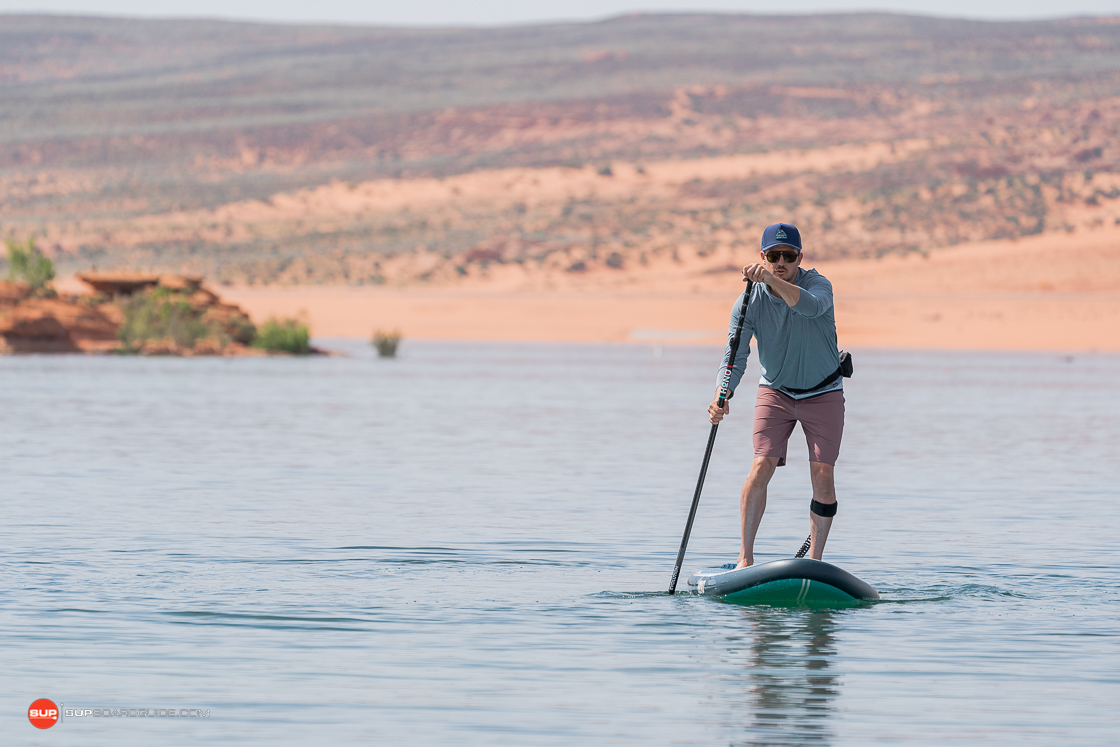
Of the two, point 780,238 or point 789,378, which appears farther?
point 789,378

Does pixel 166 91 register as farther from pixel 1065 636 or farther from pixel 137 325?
pixel 1065 636

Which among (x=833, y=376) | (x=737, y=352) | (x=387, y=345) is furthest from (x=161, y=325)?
(x=833, y=376)

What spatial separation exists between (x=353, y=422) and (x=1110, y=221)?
78682 mm

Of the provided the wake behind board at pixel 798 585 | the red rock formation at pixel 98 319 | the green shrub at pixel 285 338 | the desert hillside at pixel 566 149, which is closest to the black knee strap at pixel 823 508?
the wake behind board at pixel 798 585

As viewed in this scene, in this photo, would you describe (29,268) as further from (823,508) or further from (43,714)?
(43,714)

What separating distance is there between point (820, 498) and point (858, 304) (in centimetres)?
6773

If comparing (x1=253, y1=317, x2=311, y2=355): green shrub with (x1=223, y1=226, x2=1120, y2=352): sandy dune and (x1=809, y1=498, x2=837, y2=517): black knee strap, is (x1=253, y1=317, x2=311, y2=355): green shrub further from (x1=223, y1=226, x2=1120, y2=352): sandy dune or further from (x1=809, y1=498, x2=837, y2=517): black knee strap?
(x1=809, y1=498, x2=837, y2=517): black knee strap

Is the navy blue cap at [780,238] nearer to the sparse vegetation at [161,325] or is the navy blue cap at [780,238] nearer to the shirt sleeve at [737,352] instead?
the shirt sleeve at [737,352]

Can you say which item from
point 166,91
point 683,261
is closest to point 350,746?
point 683,261

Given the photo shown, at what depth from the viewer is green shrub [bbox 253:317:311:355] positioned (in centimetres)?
4938

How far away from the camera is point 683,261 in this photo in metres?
93.1

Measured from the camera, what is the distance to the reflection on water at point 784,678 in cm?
718

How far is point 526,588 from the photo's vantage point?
421 inches

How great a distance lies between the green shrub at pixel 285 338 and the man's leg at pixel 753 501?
3946 cm
